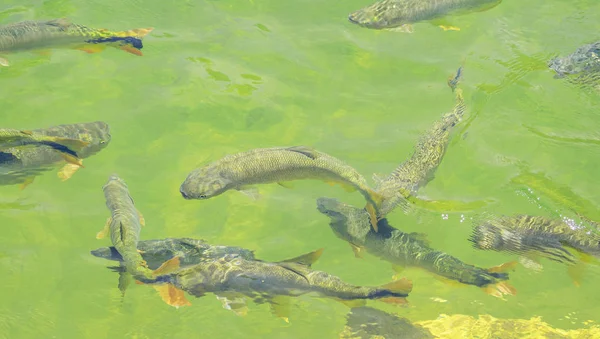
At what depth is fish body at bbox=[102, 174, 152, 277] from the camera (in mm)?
6082

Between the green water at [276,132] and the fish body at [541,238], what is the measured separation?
0.48 ft

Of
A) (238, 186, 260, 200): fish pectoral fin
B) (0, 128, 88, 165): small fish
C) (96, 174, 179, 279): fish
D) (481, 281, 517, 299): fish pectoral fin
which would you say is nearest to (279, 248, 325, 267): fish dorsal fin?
(96, 174, 179, 279): fish

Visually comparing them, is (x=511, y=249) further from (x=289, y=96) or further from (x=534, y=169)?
(x=289, y=96)

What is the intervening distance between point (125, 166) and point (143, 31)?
2.38 meters

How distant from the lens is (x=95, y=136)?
7.88m

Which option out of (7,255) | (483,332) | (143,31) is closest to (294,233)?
(483,332)

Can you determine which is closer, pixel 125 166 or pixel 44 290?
pixel 44 290

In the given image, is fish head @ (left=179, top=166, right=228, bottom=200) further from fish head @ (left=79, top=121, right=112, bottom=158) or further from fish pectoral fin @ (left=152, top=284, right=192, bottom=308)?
fish pectoral fin @ (left=152, top=284, right=192, bottom=308)

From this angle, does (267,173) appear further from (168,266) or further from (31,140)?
(31,140)

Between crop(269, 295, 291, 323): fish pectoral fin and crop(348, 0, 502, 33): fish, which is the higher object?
crop(348, 0, 502, 33): fish

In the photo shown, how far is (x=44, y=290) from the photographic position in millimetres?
6395

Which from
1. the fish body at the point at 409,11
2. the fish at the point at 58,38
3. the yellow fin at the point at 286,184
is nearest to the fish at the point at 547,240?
the yellow fin at the point at 286,184

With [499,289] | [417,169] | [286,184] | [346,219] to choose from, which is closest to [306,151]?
[286,184]

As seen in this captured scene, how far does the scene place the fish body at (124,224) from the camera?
6082 millimetres
